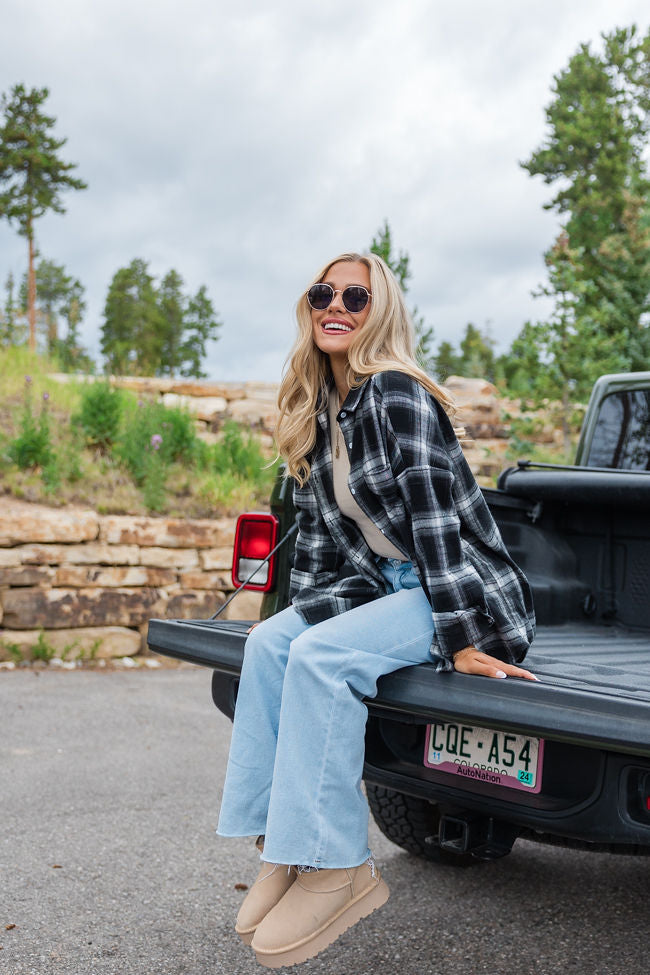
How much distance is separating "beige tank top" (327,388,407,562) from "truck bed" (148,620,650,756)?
32 cm

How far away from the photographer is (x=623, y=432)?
4195mm

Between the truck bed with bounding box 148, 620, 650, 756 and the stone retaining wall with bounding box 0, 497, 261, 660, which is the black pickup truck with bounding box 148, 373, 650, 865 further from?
the stone retaining wall with bounding box 0, 497, 261, 660

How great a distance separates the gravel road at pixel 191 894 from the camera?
2.40 meters

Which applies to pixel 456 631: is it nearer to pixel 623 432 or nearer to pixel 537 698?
pixel 537 698

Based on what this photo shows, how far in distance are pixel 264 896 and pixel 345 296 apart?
1.42 metres

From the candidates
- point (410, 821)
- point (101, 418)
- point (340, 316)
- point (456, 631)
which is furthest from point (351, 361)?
point (101, 418)

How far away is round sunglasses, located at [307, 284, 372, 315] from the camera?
2.28 metres

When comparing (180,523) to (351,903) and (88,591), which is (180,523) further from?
(351,903)

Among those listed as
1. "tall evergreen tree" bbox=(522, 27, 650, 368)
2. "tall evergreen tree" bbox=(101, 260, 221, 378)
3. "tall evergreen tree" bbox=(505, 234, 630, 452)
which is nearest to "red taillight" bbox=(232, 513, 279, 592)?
"tall evergreen tree" bbox=(505, 234, 630, 452)

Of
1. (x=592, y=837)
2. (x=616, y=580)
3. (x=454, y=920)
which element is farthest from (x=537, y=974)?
(x=616, y=580)

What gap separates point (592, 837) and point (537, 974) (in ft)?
2.09

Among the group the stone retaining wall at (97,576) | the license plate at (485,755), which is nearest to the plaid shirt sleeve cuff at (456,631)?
the license plate at (485,755)

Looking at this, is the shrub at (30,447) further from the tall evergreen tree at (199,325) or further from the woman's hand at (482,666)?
the tall evergreen tree at (199,325)

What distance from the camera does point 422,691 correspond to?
6.48 ft
